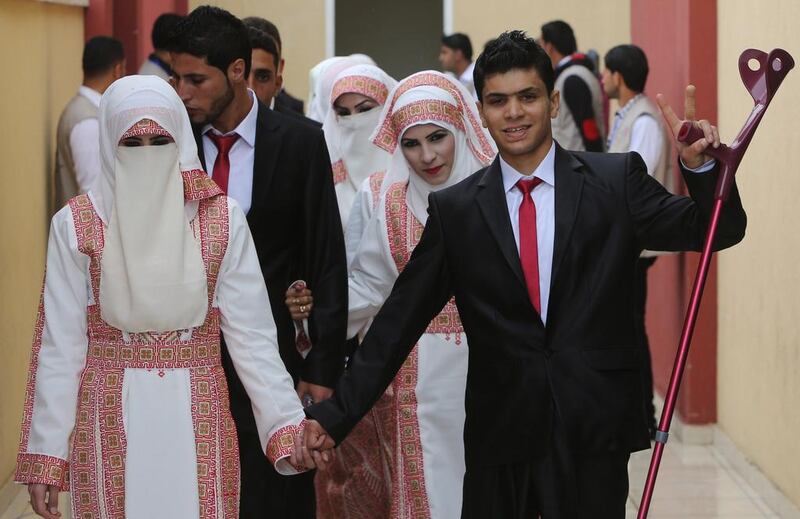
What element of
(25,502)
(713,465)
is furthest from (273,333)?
(713,465)

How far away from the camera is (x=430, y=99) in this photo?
5.18 meters

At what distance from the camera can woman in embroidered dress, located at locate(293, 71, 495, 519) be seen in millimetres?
5008

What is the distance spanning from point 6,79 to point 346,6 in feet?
39.0

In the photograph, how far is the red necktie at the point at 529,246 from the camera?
3.76m

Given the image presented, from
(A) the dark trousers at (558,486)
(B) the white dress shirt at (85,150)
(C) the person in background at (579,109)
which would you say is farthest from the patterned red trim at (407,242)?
(C) the person in background at (579,109)

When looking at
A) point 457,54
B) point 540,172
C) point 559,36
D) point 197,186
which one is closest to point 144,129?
point 197,186

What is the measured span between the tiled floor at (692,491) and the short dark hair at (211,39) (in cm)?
262

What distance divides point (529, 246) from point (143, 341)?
3.43 ft

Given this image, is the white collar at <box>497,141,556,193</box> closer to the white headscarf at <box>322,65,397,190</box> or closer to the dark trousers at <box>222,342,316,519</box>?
the dark trousers at <box>222,342,316,519</box>

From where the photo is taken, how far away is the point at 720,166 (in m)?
3.65

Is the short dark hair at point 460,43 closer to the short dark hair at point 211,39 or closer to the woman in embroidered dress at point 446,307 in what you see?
the woman in embroidered dress at point 446,307

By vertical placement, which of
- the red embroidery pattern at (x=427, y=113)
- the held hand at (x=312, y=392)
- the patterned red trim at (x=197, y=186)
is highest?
the red embroidery pattern at (x=427, y=113)

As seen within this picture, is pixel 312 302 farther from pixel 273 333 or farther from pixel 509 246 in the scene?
pixel 509 246

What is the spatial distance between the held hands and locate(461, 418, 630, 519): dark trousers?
453 millimetres
